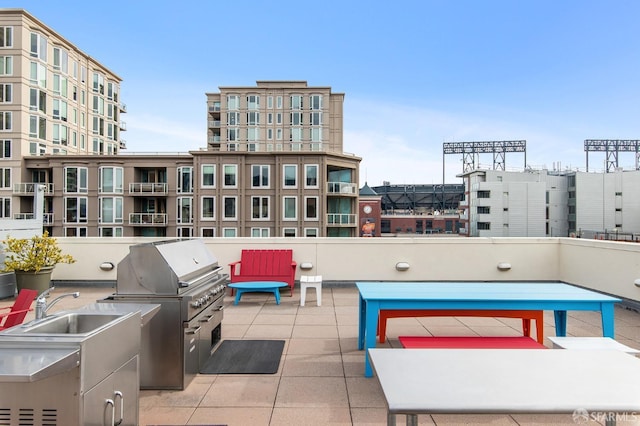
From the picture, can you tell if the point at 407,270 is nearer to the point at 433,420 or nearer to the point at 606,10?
the point at 433,420

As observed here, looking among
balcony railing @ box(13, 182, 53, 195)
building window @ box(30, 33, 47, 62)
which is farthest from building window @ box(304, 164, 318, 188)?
building window @ box(30, 33, 47, 62)

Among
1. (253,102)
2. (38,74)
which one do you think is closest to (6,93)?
(38,74)

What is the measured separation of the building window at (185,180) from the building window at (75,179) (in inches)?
361

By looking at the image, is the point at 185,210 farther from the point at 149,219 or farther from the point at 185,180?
the point at 149,219

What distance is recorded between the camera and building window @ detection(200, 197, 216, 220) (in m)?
36.3

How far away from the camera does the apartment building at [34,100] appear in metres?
38.3

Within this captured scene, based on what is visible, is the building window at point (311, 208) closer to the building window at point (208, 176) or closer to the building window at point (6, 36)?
the building window at point (208, 176)

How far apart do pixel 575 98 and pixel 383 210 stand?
39.1m

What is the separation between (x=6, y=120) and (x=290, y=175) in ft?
97.2

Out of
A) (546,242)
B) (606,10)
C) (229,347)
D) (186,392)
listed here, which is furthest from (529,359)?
(606,10)

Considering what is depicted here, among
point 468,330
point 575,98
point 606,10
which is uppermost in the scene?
point 575,98

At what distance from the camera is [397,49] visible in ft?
109

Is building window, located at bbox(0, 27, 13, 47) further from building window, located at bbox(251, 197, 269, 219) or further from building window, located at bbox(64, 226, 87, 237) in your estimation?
building window, located at bbox(251, 197, 269, 219)

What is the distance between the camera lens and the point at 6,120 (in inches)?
1544
